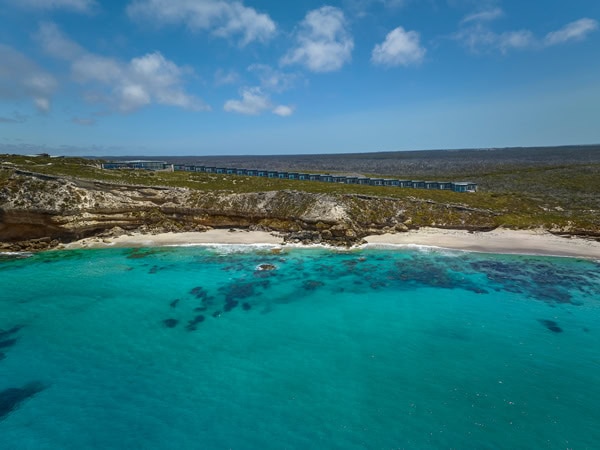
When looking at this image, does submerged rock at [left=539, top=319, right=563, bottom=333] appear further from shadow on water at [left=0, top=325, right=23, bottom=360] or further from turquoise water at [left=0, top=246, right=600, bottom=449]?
shadow on water at [left=0, top=325, right=23, bottom=360]

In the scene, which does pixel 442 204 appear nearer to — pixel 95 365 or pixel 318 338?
pixel 318 338

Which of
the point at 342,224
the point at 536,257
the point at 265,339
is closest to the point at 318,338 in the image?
the point at 265,339

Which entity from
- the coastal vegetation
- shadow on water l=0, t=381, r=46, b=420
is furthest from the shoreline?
shadow on water l=0, t=381, r=46, b=420

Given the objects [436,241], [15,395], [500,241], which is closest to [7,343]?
[15,395]

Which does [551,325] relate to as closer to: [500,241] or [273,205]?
[500,241]

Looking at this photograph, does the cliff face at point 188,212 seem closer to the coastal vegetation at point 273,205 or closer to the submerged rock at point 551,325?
the coastal vegetation at point 273,205

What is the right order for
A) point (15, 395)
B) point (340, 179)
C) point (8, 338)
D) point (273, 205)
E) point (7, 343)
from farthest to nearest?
point (340, 179) → point (273, 205) → point (8, 338) → point (7, 343) → point (15, 395)
